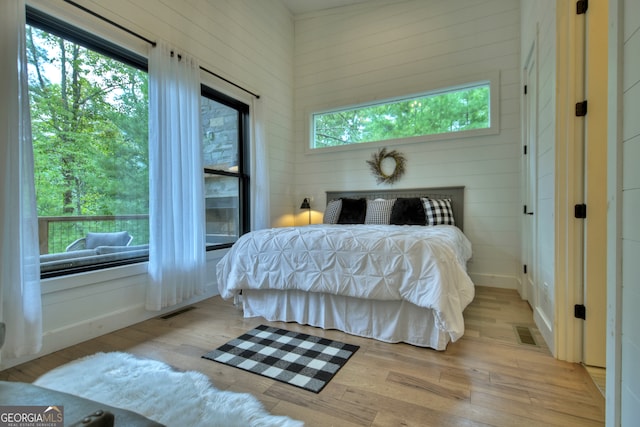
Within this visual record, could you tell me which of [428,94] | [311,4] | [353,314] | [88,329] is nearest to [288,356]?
[353,314]

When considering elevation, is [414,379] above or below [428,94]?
below

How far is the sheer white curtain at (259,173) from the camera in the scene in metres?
3.66

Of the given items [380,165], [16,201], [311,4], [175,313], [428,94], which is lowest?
[175,313]

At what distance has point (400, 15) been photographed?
3844 mm

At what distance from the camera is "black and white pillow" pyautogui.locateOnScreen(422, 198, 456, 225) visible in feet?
10.8

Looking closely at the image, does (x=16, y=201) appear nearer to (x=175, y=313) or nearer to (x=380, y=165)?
(x=175, y=313)

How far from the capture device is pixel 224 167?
347cm

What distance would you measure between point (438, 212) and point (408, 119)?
134 centimetres

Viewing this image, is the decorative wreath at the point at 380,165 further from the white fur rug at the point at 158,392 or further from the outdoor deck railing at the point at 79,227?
the white fur rug at the point at 158,392

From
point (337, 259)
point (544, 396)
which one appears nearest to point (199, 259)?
point (337, 259)

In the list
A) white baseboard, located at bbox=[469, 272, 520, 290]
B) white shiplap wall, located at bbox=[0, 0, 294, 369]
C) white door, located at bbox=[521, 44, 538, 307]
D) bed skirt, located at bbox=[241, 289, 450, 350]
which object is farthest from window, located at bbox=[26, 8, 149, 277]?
white baseboard, located at bbox=[469, 272, 520, 290]

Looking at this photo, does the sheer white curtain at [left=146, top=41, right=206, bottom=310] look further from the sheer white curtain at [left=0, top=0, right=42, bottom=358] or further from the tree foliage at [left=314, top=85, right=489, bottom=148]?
the tree foliage at [left=314, top=85, right=489, bottom=148]

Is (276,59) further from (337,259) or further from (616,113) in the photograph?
(616,113)

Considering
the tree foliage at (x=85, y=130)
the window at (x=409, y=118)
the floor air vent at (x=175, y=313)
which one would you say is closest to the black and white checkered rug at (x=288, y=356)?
the floor air vent at (x=175, y=313)
